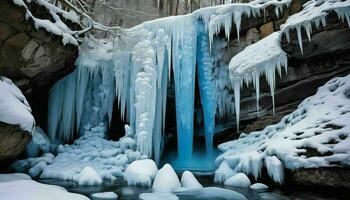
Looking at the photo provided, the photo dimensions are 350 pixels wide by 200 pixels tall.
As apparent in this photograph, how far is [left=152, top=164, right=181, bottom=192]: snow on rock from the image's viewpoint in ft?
20.0

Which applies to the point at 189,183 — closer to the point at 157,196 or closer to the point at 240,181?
the point at 240,181

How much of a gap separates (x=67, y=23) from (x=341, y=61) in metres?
8.06

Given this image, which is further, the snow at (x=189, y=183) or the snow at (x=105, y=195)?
the snow at (x=189, y=183)

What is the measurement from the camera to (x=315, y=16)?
7.50 meters

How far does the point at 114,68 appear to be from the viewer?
10.8 meters

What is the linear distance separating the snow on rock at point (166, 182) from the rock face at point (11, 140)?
3054 millimetres

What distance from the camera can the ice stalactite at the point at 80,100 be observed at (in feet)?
35.4

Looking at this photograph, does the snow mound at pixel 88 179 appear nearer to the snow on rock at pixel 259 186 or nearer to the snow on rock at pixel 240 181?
the snow on rock at pixel 240 181

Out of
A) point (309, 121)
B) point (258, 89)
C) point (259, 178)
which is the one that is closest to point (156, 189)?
point (259, 178)

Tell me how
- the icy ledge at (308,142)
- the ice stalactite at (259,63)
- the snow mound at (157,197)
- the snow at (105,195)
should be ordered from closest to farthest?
the snow mound at (157,197), the icy ledge at (308,142), the snow at (105,195), the ice stalactite at (259,63)

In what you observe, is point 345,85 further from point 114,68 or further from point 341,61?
point 114,68

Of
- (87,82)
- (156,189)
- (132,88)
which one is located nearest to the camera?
(156,189)

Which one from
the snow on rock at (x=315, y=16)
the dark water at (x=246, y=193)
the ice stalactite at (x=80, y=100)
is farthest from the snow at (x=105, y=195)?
the snow on rock at (x=315, y=16)

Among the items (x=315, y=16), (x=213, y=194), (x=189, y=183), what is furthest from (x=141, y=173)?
(x=315, y=16)
